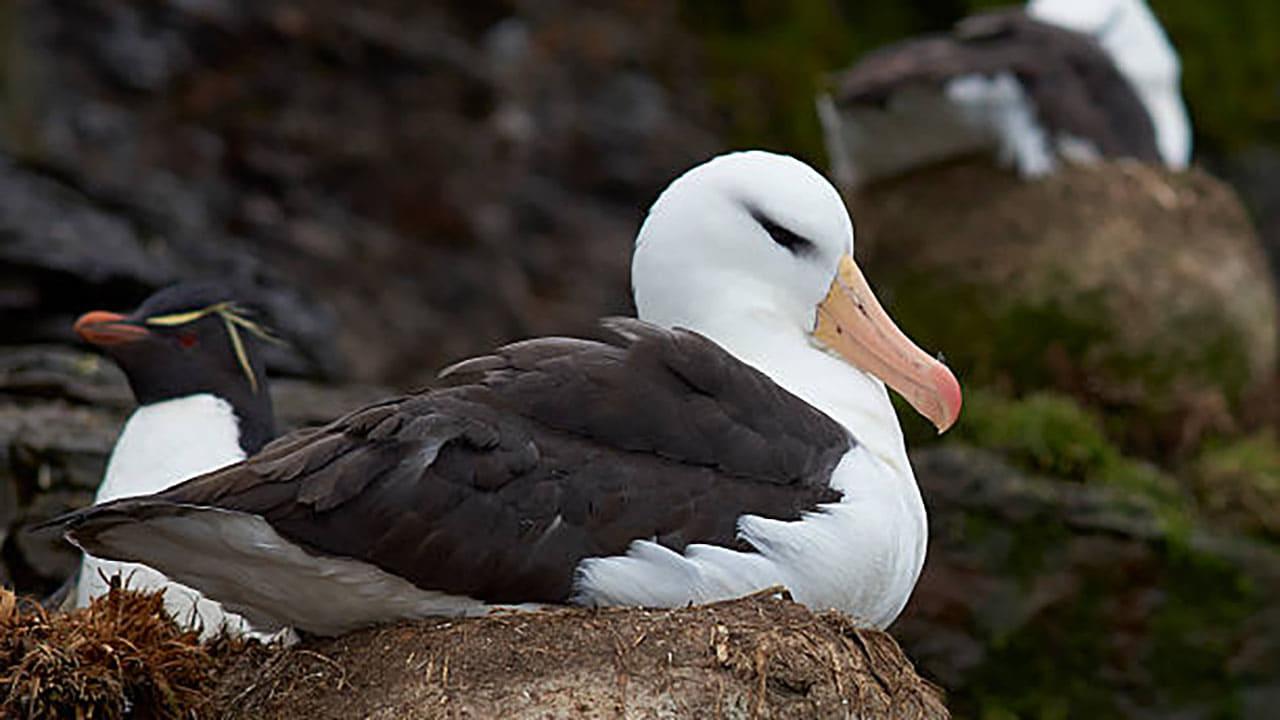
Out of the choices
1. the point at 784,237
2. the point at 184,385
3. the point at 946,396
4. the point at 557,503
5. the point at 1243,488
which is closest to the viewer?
the point at 557,503

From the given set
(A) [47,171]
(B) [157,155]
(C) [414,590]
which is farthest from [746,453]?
(B) [157,155]

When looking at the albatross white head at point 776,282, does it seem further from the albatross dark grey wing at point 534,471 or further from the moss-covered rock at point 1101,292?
the moss-covered rock at point 1101,292

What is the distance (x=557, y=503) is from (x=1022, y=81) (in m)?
6.51

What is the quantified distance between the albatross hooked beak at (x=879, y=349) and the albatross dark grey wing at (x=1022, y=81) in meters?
4.72

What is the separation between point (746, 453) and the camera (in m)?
4.88

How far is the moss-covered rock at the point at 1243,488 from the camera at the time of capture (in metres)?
9.49

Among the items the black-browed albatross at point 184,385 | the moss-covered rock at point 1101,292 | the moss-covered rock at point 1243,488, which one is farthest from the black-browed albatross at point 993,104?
the black-browed albatross at point 184,385

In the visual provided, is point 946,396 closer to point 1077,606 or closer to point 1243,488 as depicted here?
point 1077,606

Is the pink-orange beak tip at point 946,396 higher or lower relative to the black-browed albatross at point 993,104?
higher

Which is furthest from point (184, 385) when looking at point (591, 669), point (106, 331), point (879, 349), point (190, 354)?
point (591, 669)

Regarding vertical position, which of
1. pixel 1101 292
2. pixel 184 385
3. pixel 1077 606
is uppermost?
pixel 184 385

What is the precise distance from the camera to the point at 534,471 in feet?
15.2

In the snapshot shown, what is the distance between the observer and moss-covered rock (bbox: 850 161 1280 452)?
10.3 metres

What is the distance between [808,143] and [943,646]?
7.39 metres
